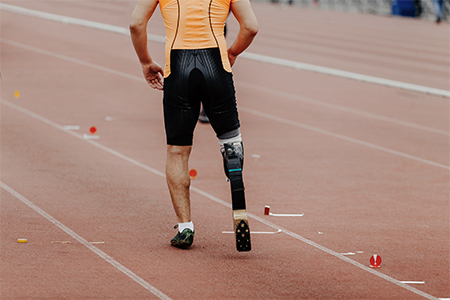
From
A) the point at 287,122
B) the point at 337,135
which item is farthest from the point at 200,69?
the point at 287,122

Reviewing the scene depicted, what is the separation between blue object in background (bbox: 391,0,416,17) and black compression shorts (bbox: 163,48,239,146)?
109ft

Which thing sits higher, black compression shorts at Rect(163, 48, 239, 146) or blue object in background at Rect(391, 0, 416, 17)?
blue object in background at Rect(391, 0, 416, 17)

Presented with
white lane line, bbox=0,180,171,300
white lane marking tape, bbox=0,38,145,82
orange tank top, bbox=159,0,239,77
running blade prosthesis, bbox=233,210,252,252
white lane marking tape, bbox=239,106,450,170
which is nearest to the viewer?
white lane line, bbox=0,180,171,300

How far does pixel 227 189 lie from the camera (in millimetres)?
8547

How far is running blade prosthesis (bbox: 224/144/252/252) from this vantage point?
5.77 m

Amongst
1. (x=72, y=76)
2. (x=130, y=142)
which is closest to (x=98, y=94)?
(x=72, y=76)

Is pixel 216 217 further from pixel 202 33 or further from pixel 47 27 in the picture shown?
pixel 47 27

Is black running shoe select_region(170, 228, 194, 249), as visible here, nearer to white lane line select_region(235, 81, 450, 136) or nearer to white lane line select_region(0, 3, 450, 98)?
white lane line select_region(235, 81, 450, 136)

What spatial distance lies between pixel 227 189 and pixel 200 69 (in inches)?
112

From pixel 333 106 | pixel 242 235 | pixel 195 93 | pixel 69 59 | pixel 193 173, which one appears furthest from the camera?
pixel 69 59

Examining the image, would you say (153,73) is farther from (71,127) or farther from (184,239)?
(71,127)

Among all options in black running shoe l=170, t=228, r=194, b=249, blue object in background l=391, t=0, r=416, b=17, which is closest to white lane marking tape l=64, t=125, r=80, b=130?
black running shoe l=170, t=228, r=194, b=249

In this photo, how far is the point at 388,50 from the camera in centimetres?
2647

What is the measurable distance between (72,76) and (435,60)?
1250 cm
